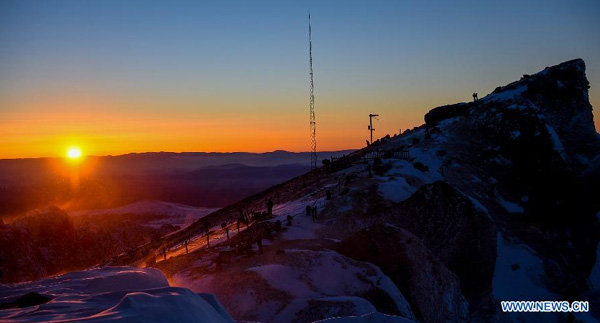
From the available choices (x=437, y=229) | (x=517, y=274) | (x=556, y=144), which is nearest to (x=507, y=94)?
(x=556, y=144)

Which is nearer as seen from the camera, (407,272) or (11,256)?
(407,272)

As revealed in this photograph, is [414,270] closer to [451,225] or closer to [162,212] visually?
[451,225]

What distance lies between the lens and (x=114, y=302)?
10.7 m

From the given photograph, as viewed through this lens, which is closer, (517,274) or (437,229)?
(437,229)

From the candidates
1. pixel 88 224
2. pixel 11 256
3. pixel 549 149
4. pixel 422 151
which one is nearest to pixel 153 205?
pixel 88 224

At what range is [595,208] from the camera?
48.6 m

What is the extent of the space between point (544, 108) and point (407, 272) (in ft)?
152

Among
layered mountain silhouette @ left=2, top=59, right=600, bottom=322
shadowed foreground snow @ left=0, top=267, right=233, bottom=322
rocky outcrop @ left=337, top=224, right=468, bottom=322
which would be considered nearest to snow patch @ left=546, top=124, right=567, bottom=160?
layered mountain silhouette @ left=2, top=59, right=600, bottom=322

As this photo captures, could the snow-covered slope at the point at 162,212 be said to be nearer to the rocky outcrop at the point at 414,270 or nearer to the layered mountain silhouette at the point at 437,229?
the layered mountain silhouette at the point at 437,229

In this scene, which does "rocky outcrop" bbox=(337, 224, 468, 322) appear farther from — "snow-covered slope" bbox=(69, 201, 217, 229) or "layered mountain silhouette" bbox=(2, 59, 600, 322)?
"snow-covered slope" bbox=(69, 201, 217, 229)

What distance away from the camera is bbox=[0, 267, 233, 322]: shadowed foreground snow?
9094mm

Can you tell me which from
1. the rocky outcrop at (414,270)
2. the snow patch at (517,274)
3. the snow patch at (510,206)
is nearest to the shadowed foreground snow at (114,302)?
the rocky outcrop at (414,270)

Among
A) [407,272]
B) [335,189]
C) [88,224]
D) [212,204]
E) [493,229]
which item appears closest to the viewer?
[407,272]

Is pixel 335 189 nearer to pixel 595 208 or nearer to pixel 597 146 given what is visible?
pixel 595 208
